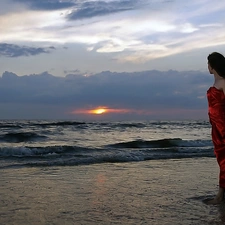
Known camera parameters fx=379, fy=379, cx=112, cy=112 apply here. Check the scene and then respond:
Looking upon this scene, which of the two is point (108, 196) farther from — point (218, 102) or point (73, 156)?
point (73, 156)

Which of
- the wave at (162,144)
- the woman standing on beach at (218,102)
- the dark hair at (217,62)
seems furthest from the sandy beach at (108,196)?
the wave at (162,144)

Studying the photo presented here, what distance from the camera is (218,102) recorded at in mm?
4859

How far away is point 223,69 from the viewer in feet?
15.9

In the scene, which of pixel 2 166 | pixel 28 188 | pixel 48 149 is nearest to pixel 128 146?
pixel 48 149

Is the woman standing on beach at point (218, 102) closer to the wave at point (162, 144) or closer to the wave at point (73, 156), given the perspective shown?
the wave at point (73, 156)

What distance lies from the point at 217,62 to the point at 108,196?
2459 millimetres

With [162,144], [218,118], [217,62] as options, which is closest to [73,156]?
[218,118]

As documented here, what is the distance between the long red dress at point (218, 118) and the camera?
4.85m

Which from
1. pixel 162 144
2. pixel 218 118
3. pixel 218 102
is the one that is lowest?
pixel 162 144

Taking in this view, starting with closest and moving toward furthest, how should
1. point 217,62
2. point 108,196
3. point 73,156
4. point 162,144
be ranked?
point 217,62 < point 108,196 < point 73,156 < point 162,144

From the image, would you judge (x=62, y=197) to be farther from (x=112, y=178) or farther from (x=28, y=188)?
(x=112, y=178)

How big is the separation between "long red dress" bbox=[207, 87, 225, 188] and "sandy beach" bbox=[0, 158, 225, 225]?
644 millimetres

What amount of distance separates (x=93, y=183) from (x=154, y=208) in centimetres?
203

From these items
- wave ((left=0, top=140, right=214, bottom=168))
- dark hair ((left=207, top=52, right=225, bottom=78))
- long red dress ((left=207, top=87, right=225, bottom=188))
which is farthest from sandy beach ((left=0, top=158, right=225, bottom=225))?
dark hair ((left=207, top=52, right=225, bottom=78))
